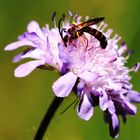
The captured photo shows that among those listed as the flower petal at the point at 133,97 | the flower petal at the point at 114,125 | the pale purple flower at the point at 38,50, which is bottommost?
the flower petal at the point at 114,125

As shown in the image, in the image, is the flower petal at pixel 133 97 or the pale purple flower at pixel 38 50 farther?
the flower petal at pixel 133 97

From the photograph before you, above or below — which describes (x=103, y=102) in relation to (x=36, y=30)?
below

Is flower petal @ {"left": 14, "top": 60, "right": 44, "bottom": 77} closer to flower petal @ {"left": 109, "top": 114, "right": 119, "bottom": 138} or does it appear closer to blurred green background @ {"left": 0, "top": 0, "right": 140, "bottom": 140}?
flower petal @ {"left": 109, "top": 114, "right": 119, "bottom": 138}

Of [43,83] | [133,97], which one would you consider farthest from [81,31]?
[43,83]

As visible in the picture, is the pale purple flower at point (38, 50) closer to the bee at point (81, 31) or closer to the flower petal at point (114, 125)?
the bee at point (81, 31)

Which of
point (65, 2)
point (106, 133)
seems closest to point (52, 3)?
point (65, 2)

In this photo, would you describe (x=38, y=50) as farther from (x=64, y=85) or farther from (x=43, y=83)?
(x=43, y=83)

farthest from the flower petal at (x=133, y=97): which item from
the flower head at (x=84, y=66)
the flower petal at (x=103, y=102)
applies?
the flower petal at (x=103, y=102)
